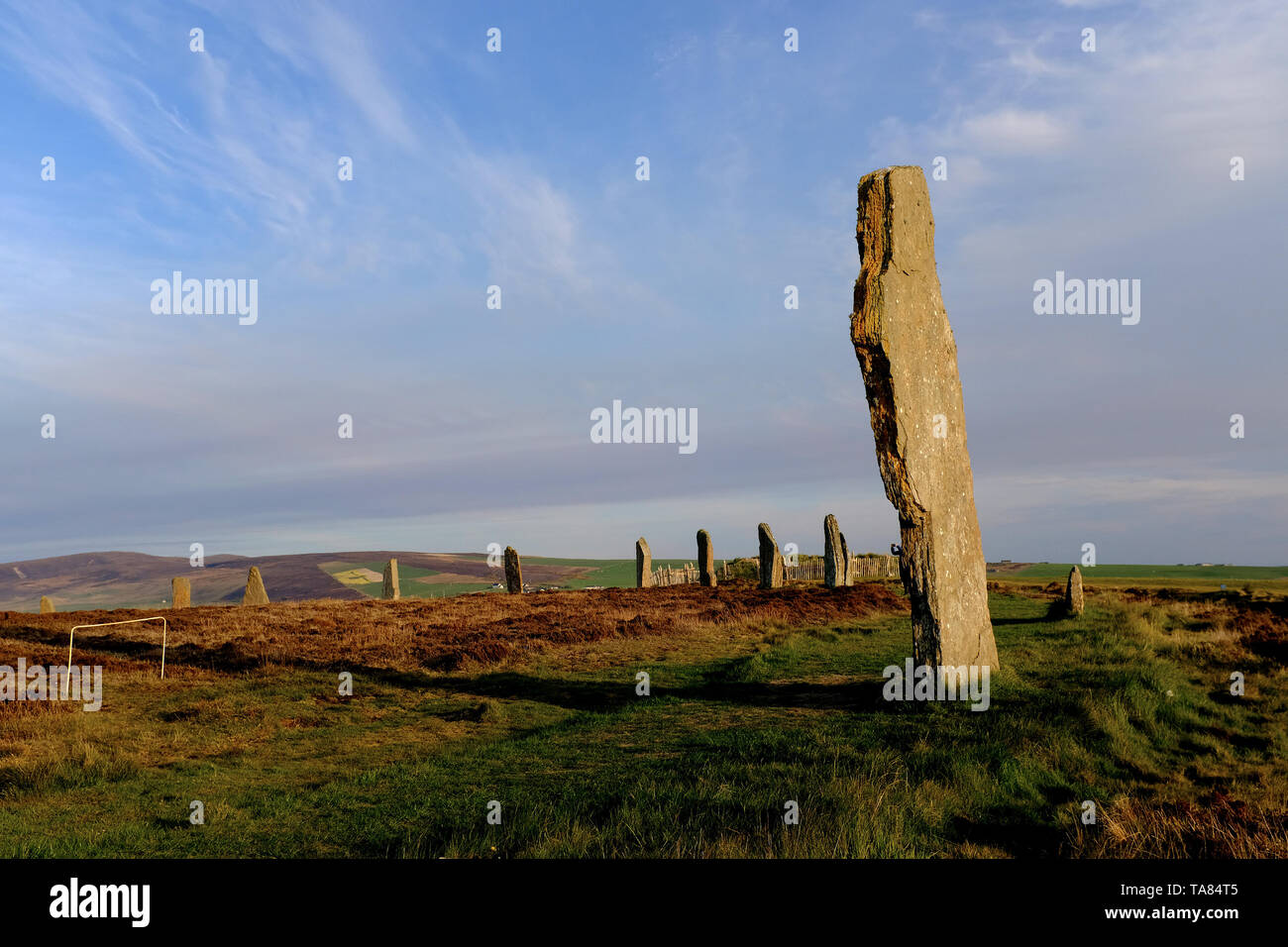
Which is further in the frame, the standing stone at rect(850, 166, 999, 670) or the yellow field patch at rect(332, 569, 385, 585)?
the yellow field patch at rect(332, 569, 385, 585)

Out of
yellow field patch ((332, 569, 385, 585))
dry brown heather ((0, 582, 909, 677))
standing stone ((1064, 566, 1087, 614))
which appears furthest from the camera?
yellow field patch ((332, 569, 385, 585))

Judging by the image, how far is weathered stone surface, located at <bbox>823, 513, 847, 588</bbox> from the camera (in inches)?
1319

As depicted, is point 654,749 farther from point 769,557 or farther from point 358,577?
point 358,577

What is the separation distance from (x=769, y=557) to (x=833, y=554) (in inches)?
108

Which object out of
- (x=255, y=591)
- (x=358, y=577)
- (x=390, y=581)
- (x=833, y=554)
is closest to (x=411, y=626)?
(x=255, y=591)

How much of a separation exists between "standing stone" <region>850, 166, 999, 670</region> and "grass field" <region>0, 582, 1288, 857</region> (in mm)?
1247

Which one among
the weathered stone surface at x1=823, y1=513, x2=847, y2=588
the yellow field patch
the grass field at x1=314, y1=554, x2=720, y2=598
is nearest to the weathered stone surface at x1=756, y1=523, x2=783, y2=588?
the weathered stone surface at x1=823, y1=513, x2=847, y2=588

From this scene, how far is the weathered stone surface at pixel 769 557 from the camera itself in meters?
34.2

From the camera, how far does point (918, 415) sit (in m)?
11.8

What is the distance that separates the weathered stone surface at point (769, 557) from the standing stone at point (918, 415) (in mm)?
21749

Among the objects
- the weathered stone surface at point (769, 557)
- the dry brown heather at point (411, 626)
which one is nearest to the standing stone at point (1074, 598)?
Result: the dry brown heather at point (411, 626)

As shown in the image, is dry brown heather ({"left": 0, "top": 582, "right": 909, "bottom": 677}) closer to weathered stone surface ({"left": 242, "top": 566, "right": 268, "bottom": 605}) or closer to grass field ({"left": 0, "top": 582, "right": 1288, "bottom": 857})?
grass field ({"left": 0, "top": 582, "right": 1288, "bottom": 857})
